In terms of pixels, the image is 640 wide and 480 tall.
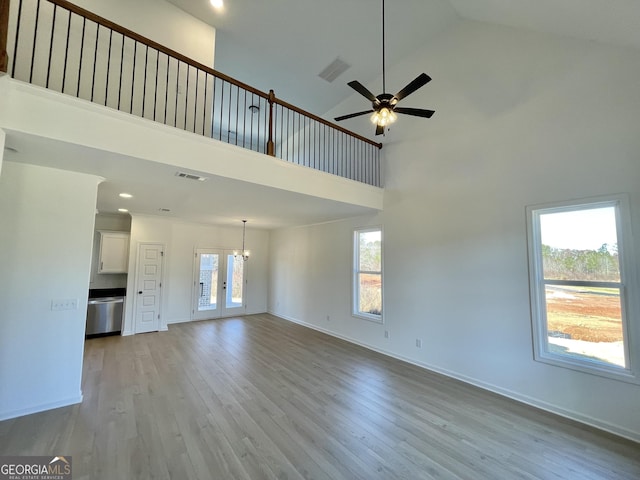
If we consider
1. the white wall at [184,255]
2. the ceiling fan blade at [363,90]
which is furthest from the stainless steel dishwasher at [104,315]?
the ceiling fan blade at [363,90]

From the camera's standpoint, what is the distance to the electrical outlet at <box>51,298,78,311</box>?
10.0 feet

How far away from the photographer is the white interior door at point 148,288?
612 cm

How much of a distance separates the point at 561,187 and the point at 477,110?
1615 millimetres

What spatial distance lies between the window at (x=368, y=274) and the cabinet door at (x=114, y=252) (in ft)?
17.6

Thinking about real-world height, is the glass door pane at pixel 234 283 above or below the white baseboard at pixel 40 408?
above

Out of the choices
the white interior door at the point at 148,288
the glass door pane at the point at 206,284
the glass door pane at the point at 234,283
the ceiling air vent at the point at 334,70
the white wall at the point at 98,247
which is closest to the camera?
the ceiling air vent at the point at 334,70

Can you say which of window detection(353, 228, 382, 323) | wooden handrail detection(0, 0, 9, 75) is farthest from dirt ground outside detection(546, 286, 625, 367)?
wooden handrail detection(0, 0, 9, 75)

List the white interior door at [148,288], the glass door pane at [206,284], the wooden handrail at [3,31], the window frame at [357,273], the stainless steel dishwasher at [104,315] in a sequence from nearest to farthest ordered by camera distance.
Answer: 1. the wooden handrail at [3,31]
2. the window frame at [357,273]
3. the stainless steel dishwasher at [104,315]
4. the white interior door at [148,288]
5. the glass door pane at [206,284]

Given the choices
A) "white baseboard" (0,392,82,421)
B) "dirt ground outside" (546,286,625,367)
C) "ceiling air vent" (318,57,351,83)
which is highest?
"ceiling air vent" (318,57,351,83)

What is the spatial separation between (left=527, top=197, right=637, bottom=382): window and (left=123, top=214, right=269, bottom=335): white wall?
626 centimetres

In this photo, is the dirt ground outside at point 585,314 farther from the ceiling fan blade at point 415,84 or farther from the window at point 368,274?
the ceiling fan blade at point 415,84

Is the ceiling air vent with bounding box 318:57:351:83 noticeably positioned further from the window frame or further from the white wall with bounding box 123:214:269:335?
the white wall with bounding box 123:214:269:335

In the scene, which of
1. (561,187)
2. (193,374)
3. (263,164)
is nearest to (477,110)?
(561,187)

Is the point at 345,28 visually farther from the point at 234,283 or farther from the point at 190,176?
the point at 234,283
